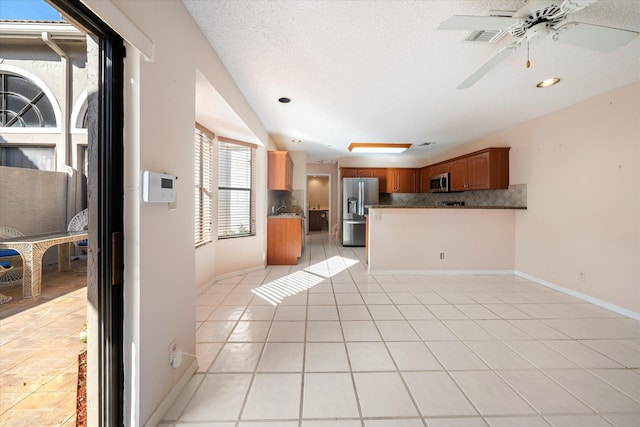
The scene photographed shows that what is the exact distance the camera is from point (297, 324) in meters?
2.26

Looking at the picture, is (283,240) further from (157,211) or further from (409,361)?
(157,211)

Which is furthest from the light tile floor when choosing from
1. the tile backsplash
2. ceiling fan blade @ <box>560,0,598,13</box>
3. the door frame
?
ceiling fan blade @ <box>560,0,598,13</box>

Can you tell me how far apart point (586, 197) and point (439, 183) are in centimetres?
271

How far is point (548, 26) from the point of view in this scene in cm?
144

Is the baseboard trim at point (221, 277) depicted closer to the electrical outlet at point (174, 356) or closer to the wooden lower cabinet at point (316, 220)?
the electrical outlet at point (174, 356)

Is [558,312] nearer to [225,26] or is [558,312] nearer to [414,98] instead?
[414,98]

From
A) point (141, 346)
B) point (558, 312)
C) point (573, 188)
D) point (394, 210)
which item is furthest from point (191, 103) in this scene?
point (573, 188)

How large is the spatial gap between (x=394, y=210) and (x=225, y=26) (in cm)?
316

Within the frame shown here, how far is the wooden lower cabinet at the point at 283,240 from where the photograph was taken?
430cm

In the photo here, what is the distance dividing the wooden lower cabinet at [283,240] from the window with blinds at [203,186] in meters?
1.19

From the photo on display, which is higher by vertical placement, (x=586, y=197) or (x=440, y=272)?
(x=586, y=197)

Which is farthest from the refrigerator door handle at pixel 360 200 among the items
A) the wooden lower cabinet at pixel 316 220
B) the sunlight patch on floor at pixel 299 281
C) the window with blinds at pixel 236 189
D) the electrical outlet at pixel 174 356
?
the electrical outlet at pixel 174 356

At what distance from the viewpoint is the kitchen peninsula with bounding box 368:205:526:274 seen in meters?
3.88

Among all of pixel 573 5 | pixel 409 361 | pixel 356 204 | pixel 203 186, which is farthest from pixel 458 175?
pixel 203 186
